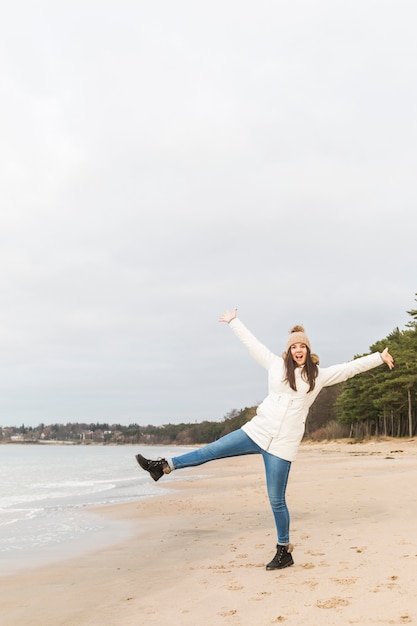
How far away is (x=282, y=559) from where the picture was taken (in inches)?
204

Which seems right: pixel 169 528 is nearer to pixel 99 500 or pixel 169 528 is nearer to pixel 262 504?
pixel 262 504

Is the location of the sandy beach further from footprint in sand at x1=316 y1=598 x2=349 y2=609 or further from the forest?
the forest

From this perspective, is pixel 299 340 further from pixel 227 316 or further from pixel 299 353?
pixel 227 316

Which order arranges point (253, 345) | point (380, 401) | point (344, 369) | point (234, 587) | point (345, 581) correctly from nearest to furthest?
point (345, 581), point (234, 587), point (344, 369), point (253, 345), point (380, 401)

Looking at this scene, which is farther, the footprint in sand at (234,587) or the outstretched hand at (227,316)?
the outstretched hand at (227,316)

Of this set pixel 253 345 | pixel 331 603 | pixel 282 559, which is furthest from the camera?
pixel 253 345

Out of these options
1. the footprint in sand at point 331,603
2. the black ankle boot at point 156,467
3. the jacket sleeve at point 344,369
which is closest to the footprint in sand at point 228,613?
the footprint in sand at point 331,603

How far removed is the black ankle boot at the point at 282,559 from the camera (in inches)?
203

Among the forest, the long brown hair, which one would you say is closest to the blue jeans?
the long brown hair

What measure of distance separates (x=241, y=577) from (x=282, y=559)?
0.42 m

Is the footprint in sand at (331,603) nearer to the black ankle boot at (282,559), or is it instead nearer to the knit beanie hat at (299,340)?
the black ankle boot at (282,559)

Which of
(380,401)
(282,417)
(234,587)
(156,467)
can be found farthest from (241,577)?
(380,401)

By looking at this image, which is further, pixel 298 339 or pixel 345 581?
pixel 298 339

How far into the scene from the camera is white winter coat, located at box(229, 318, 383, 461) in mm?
5117
